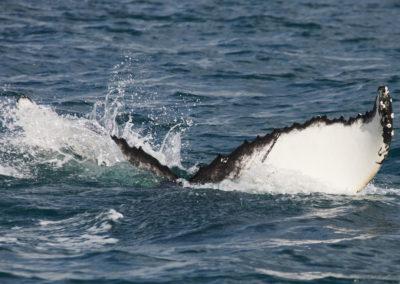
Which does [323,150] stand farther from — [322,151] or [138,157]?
[138,157]

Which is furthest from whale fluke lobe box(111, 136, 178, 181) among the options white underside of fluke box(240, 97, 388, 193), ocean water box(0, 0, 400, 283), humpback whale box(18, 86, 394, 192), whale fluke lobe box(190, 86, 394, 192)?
white underside of fluke box(240, 97, 388, 193)

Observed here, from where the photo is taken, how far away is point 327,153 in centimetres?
750

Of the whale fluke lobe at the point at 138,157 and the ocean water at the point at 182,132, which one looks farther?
the whale fluke lobe at the point at 138,157

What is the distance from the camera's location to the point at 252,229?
729cm

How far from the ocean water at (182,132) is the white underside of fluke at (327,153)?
0.29 m

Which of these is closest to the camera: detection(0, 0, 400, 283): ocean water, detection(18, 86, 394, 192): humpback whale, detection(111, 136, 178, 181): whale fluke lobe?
detection(0, 0, 400, 283): ocean water

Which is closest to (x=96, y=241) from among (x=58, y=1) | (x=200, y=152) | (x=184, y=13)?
(x=200, y=152)

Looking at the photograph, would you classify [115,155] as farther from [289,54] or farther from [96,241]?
[289,54]

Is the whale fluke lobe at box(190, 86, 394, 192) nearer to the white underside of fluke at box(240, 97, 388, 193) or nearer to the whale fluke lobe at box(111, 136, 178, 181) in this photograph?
the white underside of fluke at box(240, 97, 388, 193)

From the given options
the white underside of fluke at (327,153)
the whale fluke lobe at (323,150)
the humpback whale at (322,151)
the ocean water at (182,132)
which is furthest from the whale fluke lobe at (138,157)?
the white underside of fluke at (327,153)

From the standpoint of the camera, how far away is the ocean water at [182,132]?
22.0 ft

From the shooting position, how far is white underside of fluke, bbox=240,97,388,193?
24.0ft

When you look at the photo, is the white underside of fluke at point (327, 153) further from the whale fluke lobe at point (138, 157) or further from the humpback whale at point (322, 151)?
the whale fluke lobe at point (138, 157)

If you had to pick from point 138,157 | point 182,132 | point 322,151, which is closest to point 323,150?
point 322,151
